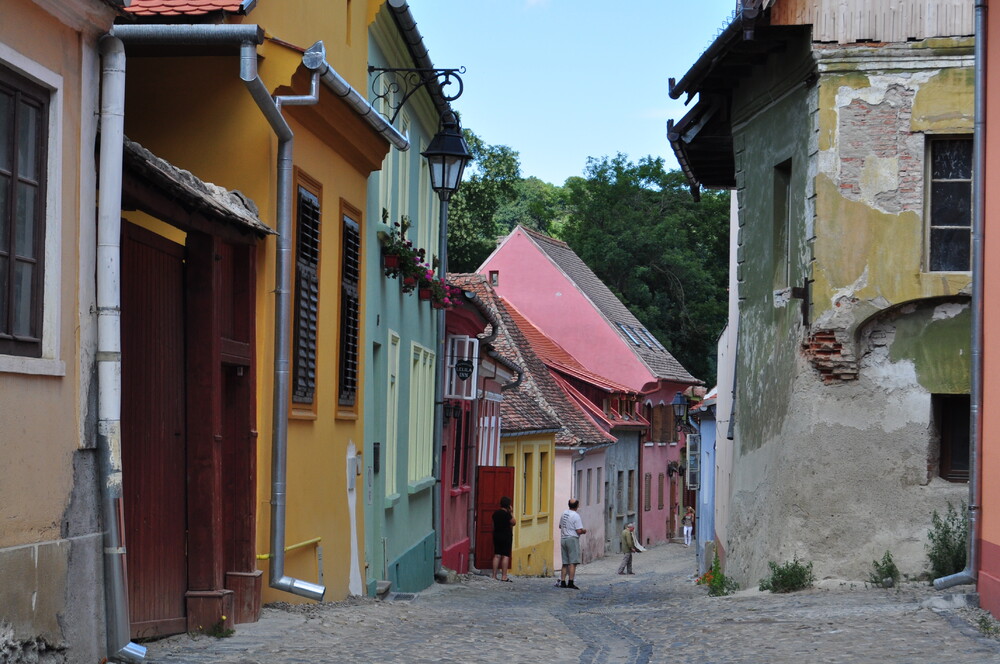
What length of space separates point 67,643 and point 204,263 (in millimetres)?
3193

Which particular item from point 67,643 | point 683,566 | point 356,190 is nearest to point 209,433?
point 67,643

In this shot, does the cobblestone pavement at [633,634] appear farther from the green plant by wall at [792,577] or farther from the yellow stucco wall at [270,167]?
the yellow stucco wall at [270,167]

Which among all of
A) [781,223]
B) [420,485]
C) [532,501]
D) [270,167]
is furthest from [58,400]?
[532,501]

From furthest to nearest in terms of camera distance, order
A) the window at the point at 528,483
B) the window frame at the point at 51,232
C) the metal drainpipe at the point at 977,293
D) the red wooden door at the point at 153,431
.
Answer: the window at the point at 528,483
the metal drainpipe at the point at 977,293
the red wooden door at the point at 153,431
the window frame at the point at 51,232

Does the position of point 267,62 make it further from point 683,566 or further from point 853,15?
point 683,566

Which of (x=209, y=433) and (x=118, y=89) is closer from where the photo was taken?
(x=118, y=89)

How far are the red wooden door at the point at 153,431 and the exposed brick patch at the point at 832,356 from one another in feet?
23.6

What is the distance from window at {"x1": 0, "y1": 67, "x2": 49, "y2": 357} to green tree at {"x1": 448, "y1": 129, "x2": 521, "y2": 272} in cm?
3778

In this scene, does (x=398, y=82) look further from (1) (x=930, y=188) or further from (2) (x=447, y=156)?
(1) (x=930, y=188)

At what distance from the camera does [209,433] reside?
9.43 meters

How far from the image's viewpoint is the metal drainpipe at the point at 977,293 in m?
11.5

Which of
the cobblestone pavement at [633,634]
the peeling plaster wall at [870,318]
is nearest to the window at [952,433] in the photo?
the peeling plaster wall at [870,318]

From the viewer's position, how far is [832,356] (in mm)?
14172

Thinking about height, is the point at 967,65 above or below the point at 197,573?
above
